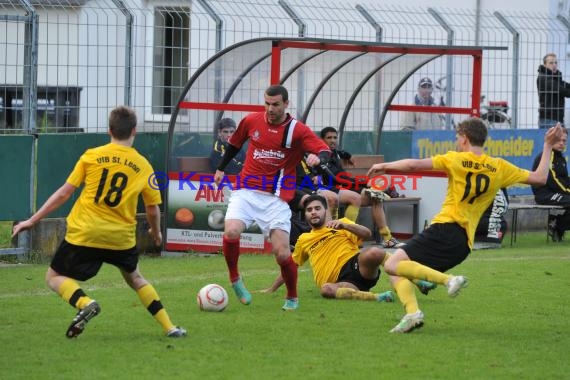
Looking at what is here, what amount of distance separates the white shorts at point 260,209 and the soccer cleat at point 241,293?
54 cm

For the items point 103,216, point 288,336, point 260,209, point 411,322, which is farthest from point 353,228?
point 103,216

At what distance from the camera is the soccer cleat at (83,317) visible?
802 centimetres

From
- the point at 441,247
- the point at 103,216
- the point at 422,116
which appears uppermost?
Result: the point at 422,116

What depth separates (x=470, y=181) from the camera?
868cm

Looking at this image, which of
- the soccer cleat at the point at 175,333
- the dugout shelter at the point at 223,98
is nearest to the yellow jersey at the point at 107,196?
the soccer cleat at the point at 175,333

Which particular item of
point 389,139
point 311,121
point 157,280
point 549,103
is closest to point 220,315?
point 157,280

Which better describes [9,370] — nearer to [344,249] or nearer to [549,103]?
[344,249]

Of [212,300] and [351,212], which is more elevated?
[351,212]

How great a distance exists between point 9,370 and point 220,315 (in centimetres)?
262

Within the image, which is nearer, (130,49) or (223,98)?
(130,49)

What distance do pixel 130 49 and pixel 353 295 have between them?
218 inches

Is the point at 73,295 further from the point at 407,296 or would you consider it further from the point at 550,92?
the point at 550,92

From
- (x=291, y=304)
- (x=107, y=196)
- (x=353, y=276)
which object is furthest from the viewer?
(x=353, y=276)

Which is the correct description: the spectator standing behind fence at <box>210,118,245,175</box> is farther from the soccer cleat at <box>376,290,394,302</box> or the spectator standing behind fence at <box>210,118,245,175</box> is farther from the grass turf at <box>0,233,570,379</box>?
the soccer cleat at <box>376,290,394,302</box>
